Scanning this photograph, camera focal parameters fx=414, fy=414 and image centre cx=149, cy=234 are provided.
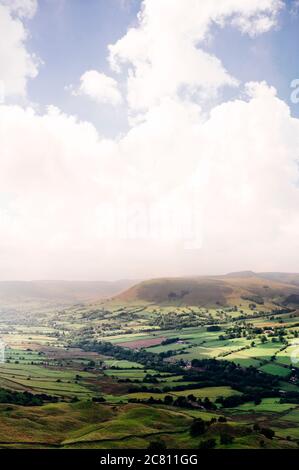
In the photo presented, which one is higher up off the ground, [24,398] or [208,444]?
[208,444]

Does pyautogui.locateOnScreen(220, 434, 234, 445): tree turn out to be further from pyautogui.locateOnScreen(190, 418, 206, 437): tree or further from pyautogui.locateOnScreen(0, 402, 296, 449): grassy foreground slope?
pyautogui.locateOnScreen(190, 418, 206, 437): tree

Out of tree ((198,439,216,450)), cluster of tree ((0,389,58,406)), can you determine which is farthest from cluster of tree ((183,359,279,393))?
tree ((198,439,216,450))

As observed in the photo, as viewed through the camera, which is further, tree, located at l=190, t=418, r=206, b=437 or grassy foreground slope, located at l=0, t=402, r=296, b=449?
tree, located at l=190, t=418, r=206, b=437

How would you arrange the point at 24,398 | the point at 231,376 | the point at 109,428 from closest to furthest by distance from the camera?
the point at 109,428 → the point at 24,398 → the point at 231,376

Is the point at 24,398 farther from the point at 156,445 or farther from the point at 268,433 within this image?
the point at 268,433

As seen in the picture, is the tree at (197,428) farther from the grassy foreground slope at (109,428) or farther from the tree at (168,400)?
the tree at (168,400)

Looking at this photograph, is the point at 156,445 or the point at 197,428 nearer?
the point at 156,445

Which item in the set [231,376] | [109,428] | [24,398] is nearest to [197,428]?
[109,428]

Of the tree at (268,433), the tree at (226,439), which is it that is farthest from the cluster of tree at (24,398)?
the tree at (268,433)

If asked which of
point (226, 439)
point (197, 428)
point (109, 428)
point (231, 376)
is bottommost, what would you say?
point (231, 376)
